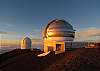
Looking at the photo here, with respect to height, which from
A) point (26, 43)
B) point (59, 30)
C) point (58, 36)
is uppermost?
point (59, 30)

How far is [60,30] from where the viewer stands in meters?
54.2

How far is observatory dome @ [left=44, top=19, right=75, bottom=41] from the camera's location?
5409cm

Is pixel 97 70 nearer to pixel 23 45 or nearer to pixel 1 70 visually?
pixel 1 70

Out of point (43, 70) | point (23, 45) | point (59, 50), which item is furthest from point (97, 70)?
point (23, 45)

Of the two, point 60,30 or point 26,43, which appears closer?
point 60,30

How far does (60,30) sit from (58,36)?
197cm

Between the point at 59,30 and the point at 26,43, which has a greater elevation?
the point at 59,30

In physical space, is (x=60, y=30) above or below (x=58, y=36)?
above

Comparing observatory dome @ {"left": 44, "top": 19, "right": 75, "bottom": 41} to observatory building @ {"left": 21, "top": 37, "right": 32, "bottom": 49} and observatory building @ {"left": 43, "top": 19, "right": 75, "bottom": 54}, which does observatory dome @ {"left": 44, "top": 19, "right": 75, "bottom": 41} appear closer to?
observatory building @ {"left": 43, "top": 19, "right": 75, "bottom": 54}

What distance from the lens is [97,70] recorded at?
27.8 metres

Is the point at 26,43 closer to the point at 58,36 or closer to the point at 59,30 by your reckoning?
the point at 58,36

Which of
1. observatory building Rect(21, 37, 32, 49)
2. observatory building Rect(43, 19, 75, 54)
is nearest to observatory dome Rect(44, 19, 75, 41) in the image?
observatory building Rect(43, 19, 75, 54)

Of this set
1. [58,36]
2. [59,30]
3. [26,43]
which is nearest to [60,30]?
[59,30]

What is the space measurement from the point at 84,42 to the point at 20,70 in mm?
36001
